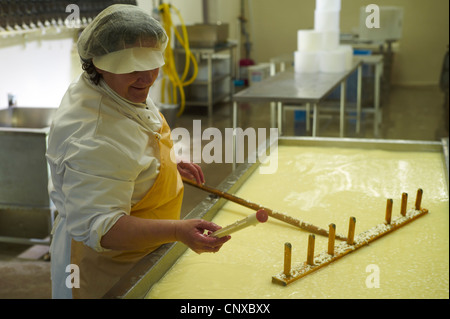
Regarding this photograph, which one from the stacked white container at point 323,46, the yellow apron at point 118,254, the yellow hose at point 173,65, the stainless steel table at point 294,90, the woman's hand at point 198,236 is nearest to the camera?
the woman's hand at point 198,236

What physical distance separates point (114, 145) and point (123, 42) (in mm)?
217

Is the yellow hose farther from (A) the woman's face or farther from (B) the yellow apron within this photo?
(A) the woman's face

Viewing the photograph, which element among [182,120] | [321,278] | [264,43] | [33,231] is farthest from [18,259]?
[264,43]

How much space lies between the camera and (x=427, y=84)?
9.32 meters

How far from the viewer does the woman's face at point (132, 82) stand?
1.14 metres

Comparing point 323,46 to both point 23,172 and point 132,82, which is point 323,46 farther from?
point 132,82

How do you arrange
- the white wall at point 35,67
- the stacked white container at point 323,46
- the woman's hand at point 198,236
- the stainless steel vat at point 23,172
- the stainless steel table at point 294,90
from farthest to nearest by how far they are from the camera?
the stacked white container at point 323,46 < the stainless steel table at point 294,90 < the white wall at point 35,67 < the stainless steel vat at point 23,172 < the woman's hand at point 198,236

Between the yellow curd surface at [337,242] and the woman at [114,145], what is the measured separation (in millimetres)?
190

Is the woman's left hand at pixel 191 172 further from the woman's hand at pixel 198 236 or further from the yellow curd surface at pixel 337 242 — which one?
the woman's hand at pixel 198 236

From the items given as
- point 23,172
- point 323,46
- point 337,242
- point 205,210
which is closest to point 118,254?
point 205,210

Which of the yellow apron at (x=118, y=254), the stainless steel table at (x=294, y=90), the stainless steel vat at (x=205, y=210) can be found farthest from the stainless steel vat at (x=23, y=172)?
the yellow apron at (x=118, y=254)

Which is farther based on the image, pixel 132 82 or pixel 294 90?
pixel 294 90

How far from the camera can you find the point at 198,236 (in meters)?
1.06

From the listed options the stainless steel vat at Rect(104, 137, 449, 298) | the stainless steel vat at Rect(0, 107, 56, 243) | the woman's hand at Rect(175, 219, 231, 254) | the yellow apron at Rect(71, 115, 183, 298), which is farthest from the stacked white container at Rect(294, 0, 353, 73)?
the woman's hand at Rect(175, 219, 231, 254)
